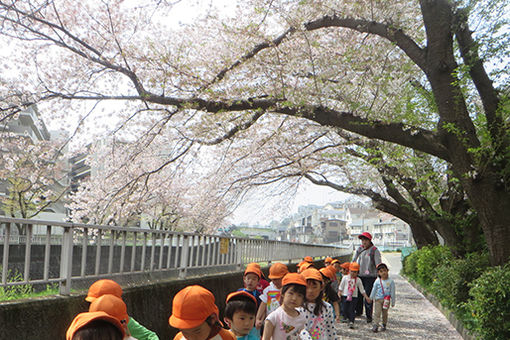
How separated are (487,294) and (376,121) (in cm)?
322

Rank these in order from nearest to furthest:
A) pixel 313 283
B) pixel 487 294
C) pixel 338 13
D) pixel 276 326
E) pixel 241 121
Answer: pixel 276 326 → pixel 313 283 → pixel 487 294 → pixel 338 13 → pixel 241 121

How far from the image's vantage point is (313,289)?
503 centimetres

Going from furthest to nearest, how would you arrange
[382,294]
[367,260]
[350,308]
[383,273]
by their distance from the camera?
[367,260] → [350,308] → [383,273] → [382,294]

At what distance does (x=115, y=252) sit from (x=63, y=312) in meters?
5.43

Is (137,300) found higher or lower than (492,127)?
lower

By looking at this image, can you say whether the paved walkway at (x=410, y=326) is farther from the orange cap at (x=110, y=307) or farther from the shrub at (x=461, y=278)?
the orange cap at (x=110, y=307)

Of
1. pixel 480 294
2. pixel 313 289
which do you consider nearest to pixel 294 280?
pixel 313 289

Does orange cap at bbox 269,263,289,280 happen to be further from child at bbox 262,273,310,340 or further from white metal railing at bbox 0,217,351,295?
white metal railing at bbox 0,217,351,295

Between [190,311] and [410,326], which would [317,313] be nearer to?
[190,311]

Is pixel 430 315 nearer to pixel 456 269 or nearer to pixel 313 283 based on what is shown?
pixel 456 269

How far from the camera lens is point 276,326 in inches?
160

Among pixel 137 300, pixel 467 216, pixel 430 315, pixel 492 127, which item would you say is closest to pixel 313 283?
pixel 137 300

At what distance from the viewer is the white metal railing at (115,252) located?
4781mm

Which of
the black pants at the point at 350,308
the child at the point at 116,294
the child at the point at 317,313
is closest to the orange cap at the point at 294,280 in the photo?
the child at the point at 317,313
